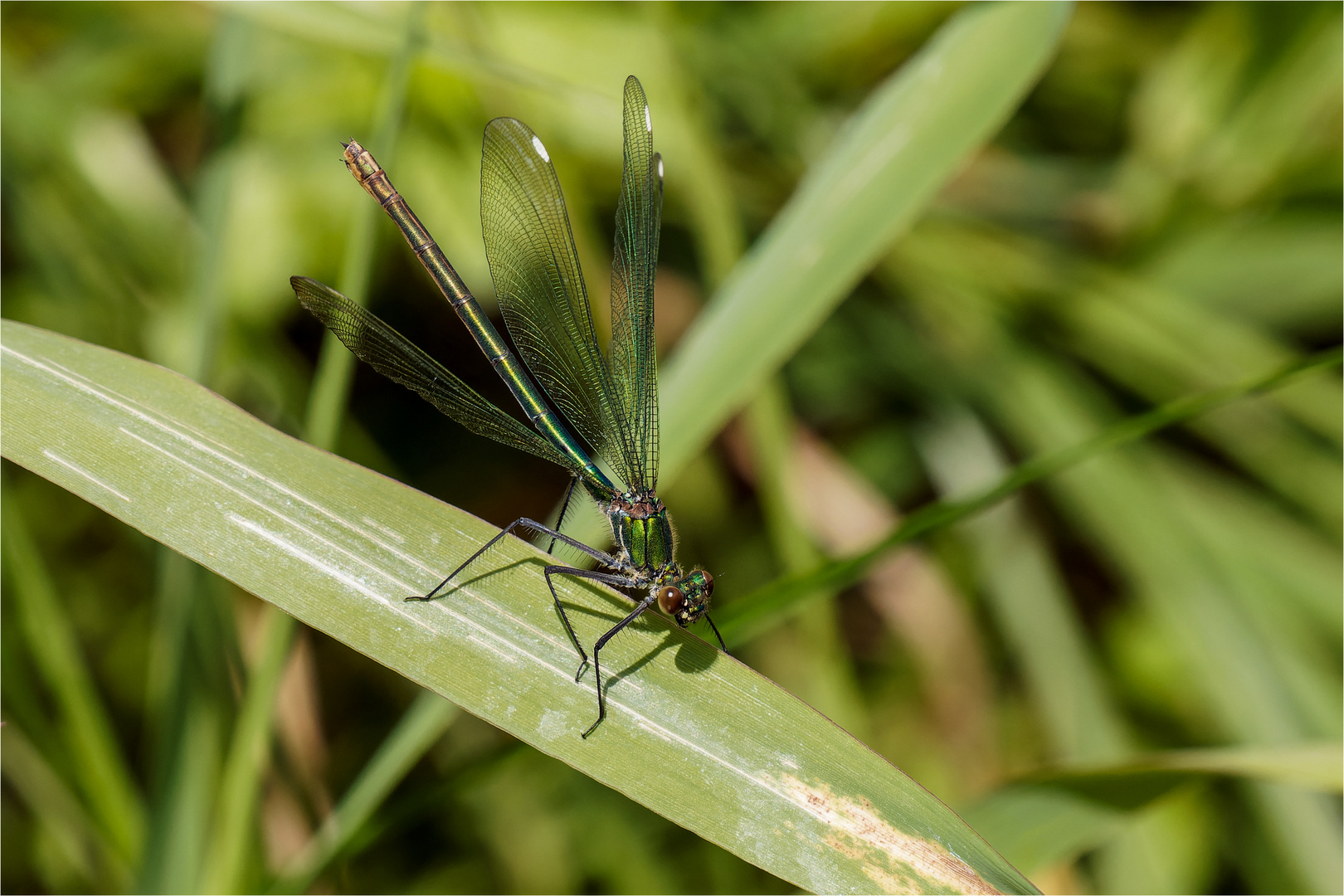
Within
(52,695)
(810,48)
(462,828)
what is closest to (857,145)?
(810,48)

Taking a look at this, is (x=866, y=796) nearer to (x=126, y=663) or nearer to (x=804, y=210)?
(x=804, y=210)

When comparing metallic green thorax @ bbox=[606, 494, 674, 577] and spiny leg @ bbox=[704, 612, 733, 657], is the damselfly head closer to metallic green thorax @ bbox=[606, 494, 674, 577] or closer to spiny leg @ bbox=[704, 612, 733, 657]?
spiny leg @ bbox=[704, 612, 733, 657]

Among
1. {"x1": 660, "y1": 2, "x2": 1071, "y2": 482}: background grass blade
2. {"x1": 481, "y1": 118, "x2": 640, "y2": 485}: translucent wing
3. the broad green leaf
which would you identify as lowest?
the broad green leaf

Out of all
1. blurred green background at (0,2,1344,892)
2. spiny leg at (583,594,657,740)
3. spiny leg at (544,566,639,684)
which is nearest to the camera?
spiny leg at (583,594,657,740)

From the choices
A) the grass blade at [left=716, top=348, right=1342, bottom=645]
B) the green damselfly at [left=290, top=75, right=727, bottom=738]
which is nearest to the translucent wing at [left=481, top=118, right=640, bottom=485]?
the green damselfly at [left=290, top=75, right=727, bottom=738]

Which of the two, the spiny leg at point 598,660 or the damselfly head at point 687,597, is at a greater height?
the damselfly head at point 687,597

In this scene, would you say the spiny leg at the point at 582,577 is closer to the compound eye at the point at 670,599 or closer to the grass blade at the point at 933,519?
the compound eye at the point at 670,599

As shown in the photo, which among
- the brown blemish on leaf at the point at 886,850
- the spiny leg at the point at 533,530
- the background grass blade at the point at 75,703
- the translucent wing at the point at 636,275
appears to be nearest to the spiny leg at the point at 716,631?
the spiny leg at the point at 533,530
